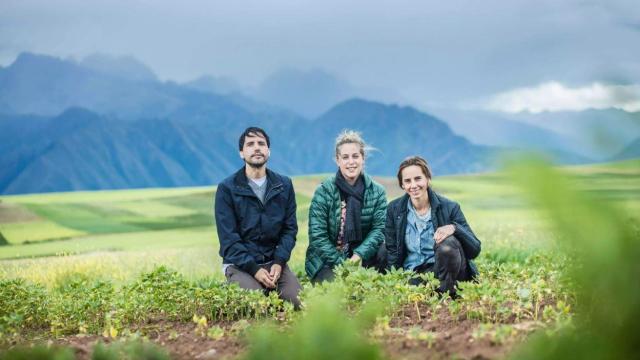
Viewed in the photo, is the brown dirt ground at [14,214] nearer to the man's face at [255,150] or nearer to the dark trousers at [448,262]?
the man's face at [255,150]

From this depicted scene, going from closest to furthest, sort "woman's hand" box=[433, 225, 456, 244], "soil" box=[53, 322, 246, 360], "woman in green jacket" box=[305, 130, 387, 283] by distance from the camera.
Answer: "soil" box=[53, 322, 246, 360] → "woman's hand" box=[433, 225, 456, 244] → "woman in green jacket" box=[305, 130, 387, 283]

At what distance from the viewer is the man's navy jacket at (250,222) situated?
8188mm

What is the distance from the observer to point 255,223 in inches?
325

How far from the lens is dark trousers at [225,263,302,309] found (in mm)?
8000

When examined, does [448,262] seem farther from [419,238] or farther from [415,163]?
[415,163]

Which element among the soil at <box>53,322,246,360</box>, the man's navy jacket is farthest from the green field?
the man's navy jacket

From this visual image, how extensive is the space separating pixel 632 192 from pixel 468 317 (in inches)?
195

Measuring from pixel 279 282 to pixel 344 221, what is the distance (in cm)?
105

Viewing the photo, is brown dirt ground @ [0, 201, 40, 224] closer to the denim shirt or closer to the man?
the man

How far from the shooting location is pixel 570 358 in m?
1.11

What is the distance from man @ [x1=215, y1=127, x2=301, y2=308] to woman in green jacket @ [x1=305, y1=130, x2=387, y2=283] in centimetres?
39

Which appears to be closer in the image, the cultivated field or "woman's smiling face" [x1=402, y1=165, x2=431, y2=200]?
the cultivated field

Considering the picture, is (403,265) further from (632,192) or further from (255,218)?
(632,192)

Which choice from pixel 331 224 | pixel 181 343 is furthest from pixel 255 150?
pixel 181 343
